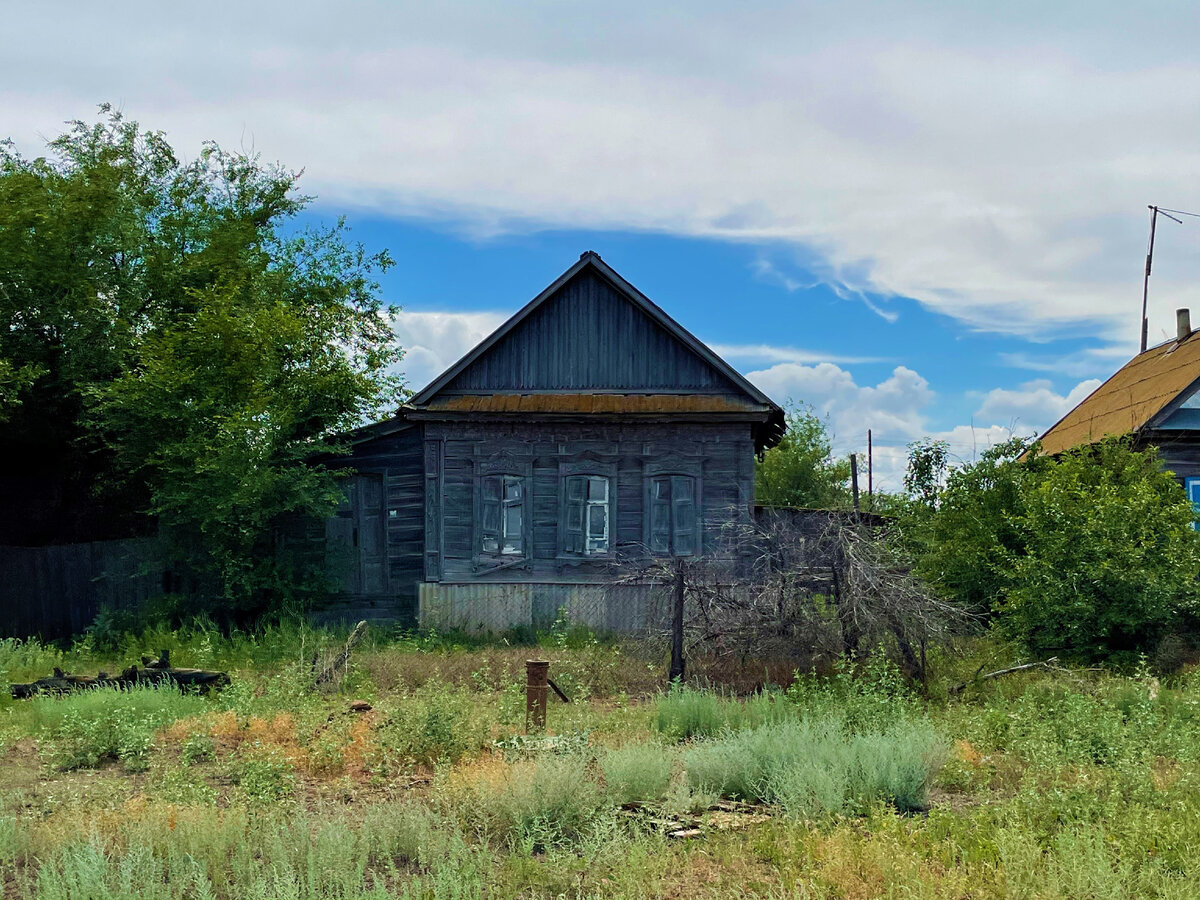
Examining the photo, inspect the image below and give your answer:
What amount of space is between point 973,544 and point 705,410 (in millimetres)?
4810

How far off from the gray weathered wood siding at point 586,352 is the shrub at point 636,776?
451 inches

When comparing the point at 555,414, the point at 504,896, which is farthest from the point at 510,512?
the point at 504,896

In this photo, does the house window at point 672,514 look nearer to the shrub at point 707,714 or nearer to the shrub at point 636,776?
the shrub at point 707,714

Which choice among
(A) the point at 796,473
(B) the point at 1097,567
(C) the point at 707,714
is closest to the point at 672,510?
(B) the point at 1097,567

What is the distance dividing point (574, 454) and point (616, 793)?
11302 mm

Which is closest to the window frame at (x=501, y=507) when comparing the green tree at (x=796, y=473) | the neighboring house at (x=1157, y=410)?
the neighboring house at (x=1157, y=410)

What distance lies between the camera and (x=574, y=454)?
60.2 ft

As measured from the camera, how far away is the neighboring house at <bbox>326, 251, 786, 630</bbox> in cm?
1792

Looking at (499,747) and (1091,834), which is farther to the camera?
(499,747)

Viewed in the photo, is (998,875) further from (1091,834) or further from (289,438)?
(289,438)

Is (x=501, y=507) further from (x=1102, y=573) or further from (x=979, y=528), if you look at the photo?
(x=1102, y=573)

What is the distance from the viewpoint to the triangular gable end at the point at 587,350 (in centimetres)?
1847

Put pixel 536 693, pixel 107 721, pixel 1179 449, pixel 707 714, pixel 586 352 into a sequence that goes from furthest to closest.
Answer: pixel 1179 449 → pixel 586 352 → pixel 536 693 → pixel 707 714 → pixel 107 721

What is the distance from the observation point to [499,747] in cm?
873
